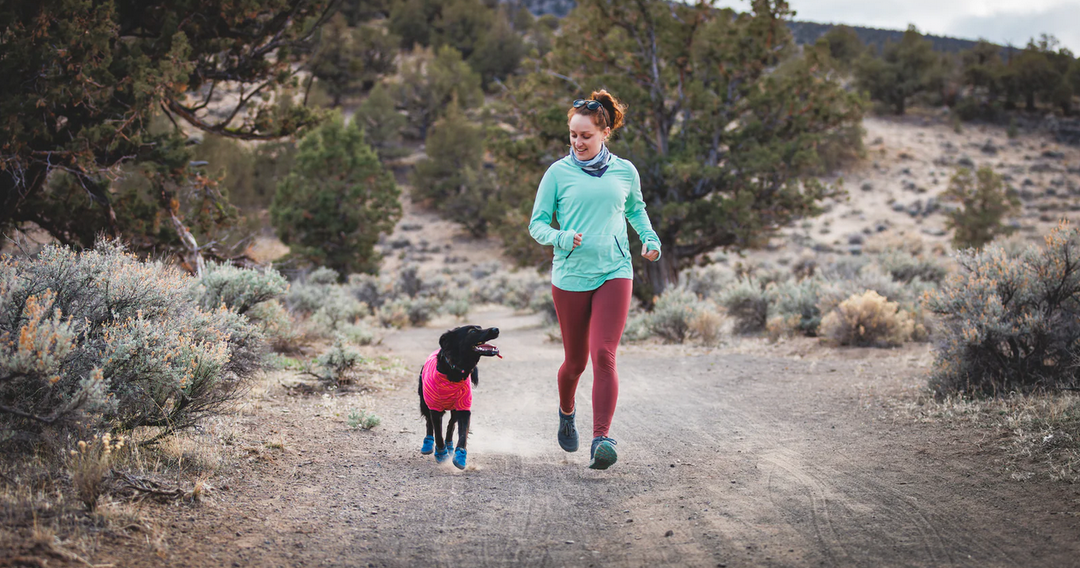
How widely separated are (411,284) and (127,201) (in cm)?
1341

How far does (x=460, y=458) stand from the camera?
4.29 metres

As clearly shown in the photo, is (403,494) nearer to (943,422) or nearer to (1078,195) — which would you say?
(943,422)

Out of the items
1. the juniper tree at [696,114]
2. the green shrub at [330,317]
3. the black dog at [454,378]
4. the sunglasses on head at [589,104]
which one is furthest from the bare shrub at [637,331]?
the sunglasses on head at [589,104]

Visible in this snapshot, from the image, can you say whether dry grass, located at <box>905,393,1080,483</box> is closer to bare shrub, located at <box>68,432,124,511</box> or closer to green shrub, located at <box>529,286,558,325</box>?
bare shrub, located at <box>68,432,124,511</box>

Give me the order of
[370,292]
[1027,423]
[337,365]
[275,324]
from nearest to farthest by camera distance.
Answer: [1027,423] < [337,365] < [275,324] < [370,292]

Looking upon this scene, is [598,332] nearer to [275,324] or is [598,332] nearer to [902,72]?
[275,324]

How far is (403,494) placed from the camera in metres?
3.84

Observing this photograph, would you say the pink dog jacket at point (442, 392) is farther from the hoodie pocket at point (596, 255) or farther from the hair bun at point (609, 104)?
the hair bun at point (609, 104)

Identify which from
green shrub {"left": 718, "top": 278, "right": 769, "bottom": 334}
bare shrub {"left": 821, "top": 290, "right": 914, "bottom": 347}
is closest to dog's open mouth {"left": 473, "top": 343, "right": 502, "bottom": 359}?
bare shrub {"left": 821, "top": 290, "right": 914, "bottom": 347}

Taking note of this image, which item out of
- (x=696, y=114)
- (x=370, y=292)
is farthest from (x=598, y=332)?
(x=370, y=292)

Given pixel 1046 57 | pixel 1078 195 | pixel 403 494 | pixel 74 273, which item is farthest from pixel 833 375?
pixel 1046 57

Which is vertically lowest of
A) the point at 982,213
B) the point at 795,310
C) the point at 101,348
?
the point at 795,310

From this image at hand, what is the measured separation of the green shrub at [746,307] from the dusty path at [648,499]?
6169 millimetres

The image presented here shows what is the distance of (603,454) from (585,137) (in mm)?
1863
